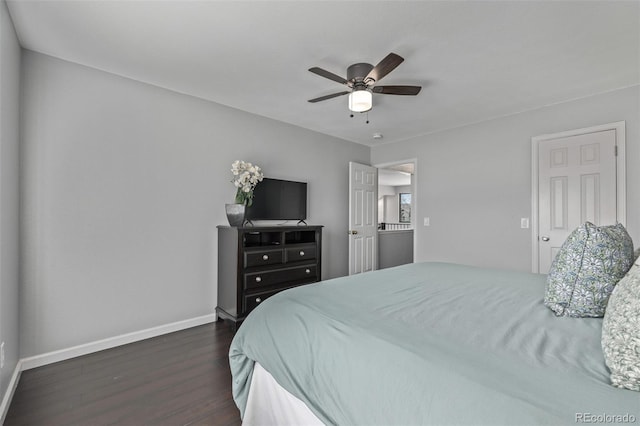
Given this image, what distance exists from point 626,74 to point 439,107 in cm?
152

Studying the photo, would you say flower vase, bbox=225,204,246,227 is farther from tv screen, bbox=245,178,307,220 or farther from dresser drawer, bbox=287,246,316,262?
dresser drawer, bbox=287,246,316,262

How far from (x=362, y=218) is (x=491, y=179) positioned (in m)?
1.82

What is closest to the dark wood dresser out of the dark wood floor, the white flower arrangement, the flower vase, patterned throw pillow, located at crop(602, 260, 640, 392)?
the flower vase

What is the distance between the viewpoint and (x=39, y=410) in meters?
1.77

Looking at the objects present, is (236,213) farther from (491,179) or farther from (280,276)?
(491,179)

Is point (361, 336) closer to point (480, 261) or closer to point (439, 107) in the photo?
point (439, 107)

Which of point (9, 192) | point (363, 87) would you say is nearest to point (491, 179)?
point (363, 87)

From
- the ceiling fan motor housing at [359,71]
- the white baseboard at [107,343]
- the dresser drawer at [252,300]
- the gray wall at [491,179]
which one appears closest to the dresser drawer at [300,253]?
the dresser drawer at [252,300]

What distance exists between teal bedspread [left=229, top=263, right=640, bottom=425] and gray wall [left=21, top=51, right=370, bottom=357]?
1.77 meters

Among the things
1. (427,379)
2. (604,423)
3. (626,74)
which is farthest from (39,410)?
(626,74)

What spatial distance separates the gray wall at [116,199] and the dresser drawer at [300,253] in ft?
2.71

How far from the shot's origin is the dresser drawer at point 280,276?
3035mm

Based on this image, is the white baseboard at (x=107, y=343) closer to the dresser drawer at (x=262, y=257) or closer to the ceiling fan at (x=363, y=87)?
the dresser drawer at (x=262, y=257)

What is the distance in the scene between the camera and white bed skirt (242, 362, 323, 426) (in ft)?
3.97
